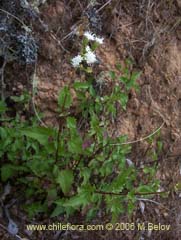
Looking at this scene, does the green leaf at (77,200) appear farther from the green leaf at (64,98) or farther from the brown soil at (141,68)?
the brown soil at (141,68)

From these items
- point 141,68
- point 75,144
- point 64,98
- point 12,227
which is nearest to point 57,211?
point 12,227

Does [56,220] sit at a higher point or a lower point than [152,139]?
lower

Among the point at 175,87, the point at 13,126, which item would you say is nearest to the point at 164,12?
the point at 175,87

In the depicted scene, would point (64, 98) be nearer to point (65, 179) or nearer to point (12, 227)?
point (65, 179)

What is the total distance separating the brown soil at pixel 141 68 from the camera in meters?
2.25

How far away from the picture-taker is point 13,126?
6.53 ft

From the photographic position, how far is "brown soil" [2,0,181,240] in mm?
2250

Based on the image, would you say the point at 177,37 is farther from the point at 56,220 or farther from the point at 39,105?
the point at 56,220

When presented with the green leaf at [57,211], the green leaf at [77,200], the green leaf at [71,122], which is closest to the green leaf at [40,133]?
the green leaf at [71,122]

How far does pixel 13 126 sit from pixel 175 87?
1.19m

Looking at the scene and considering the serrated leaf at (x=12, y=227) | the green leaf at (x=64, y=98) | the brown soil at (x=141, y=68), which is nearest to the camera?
the green leaf at (x=64, y=98)

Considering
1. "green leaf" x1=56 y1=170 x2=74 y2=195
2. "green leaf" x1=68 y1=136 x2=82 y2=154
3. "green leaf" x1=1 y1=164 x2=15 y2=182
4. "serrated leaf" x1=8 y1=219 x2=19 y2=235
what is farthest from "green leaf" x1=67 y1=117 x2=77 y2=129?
"serrated leaf" x1=8 y1=219 x2=19 y2=235

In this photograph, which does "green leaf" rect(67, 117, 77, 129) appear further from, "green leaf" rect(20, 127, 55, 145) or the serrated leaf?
the serrated leaf

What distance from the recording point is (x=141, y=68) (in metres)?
2.60
